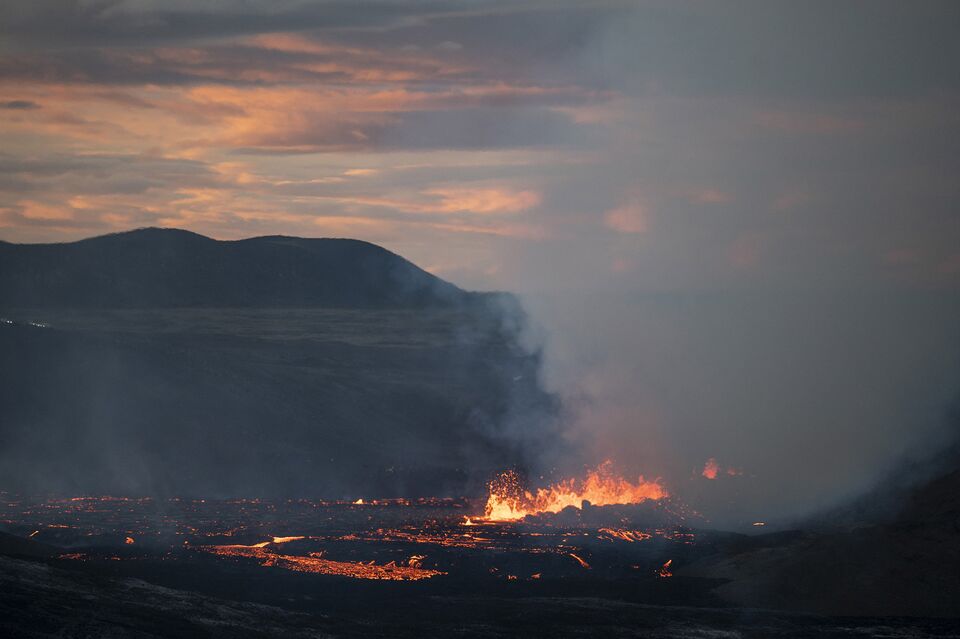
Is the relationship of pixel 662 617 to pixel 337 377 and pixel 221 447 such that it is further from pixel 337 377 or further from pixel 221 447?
pixel 337 377

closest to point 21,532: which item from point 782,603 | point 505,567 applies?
point 505,567

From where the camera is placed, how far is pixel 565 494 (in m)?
73.9

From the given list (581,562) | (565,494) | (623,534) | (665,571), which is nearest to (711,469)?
(565,494)

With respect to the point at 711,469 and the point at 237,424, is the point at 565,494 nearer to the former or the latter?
the point at 711,469

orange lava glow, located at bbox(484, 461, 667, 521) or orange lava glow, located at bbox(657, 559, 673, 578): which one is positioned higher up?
orange lava glow, located at bbox(484, 461, 667, 521)

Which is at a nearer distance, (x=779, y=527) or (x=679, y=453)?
(x=779, y=527)

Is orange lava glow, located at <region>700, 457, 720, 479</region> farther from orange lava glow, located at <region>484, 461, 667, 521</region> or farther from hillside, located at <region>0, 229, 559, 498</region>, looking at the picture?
hillside, located at <region>0, 229, 559, 498</region>

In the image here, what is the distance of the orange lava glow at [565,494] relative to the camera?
69938 millimetres

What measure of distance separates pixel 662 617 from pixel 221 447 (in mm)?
53287

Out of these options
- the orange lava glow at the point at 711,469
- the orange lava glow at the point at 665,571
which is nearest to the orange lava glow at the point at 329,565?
the orange lava glow at the point at 665,571

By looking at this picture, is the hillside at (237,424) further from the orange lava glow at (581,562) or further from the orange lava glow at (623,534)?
the orange lava glow at (581,562)

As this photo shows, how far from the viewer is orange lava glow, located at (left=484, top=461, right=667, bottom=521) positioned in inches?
2753

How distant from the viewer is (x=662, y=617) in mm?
41719

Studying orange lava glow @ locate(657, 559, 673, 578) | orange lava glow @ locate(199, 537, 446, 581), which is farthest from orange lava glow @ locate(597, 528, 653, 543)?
orange lava glow @ locate(199, 537, 446, 581)
